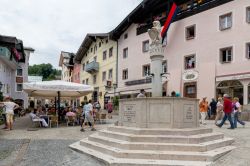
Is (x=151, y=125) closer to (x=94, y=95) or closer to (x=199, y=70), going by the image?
(x=199, y=70)

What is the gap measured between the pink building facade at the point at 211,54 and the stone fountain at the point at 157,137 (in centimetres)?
1286

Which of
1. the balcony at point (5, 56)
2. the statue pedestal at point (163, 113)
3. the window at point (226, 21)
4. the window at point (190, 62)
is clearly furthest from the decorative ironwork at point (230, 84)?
the balcony at point (5, 56)

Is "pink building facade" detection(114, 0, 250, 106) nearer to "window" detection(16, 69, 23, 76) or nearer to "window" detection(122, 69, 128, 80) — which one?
"window" detection(122, 69, 128, 80)

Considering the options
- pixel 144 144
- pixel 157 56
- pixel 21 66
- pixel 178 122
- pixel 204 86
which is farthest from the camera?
pixel 21 66

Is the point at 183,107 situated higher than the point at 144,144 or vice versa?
the point at 183,107

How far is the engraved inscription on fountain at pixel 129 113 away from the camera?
10.2m

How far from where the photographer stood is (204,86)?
981 inches

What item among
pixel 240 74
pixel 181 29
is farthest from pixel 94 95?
pixel 240 74

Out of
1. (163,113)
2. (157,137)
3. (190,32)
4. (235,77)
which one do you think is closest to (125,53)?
(190,32)

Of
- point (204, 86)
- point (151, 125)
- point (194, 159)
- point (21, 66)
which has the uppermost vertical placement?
point (21, 66)

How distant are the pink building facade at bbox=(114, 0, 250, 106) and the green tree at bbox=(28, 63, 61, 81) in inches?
2828

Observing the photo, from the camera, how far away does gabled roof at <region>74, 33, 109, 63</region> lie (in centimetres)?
4030

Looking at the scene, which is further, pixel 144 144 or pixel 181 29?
pixel 181 29

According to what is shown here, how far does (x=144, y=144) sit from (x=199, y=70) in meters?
17.7
